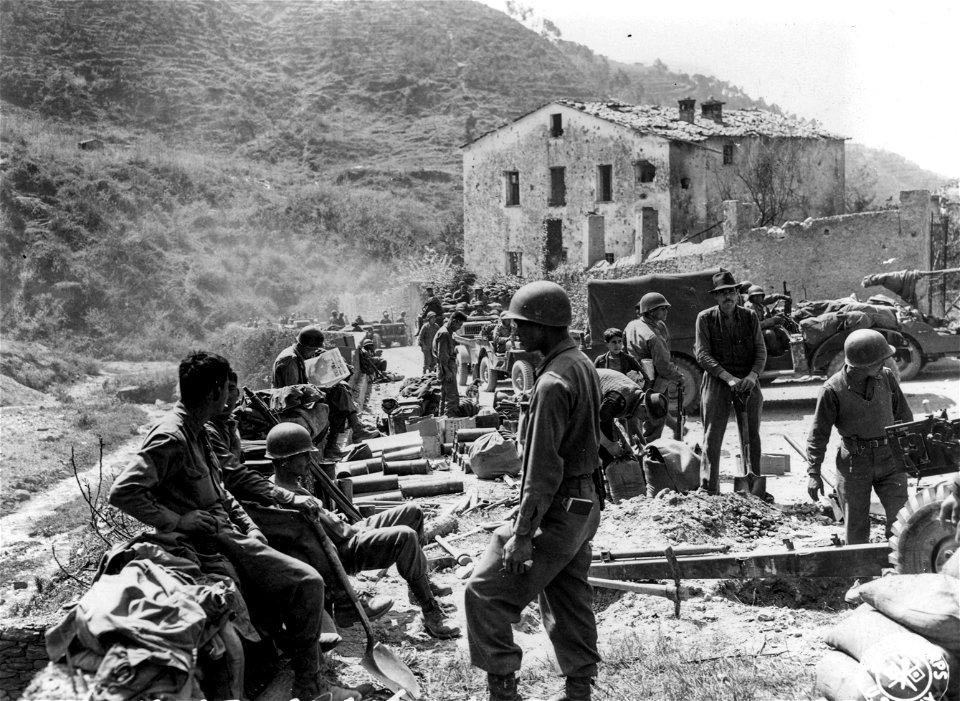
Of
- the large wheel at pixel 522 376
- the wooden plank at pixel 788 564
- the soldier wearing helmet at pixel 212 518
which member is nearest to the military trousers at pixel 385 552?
the soldier wearing helmet at pixel 212 518

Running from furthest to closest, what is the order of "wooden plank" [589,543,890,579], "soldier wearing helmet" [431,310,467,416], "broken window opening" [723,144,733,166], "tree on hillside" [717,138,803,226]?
"tree on hillside" [717,138,803,226] < "broken window opening" [723,144,733,166] < "soldier wearing helmet" [431,310,467,416] < "wooden plank" [589,543,890,579]

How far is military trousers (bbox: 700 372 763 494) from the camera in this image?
27.0 ft

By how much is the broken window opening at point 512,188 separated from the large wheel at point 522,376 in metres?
22.6

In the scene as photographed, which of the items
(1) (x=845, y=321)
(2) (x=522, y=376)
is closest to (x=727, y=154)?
Answer: (1) (x=845, y=321)

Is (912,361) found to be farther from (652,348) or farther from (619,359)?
(652,348)

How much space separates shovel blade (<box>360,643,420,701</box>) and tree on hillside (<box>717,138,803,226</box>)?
98.0 ft


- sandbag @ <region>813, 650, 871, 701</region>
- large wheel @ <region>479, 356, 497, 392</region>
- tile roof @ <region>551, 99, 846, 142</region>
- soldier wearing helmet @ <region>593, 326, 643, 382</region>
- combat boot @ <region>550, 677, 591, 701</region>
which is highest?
tile roof @ <region>551, 99, 846, 142</region>

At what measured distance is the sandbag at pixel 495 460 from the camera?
9.77m

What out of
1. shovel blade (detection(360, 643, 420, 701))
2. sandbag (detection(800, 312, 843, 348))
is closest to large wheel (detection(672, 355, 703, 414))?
sandbag (detection(800, 312, 843, 348))

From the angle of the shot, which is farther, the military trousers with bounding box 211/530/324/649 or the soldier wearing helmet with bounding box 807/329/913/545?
the soldier wearing helmet with bounding box 807/329/913/545

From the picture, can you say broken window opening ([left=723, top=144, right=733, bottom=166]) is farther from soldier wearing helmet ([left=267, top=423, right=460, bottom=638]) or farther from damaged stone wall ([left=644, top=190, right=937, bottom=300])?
soldier wearing helmet ([left=267, top=423, right=460, bottom=638])

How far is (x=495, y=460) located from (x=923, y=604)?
241 inches

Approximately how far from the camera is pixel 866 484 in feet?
20.6

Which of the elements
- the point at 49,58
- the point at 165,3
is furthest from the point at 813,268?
the point at 165,3
